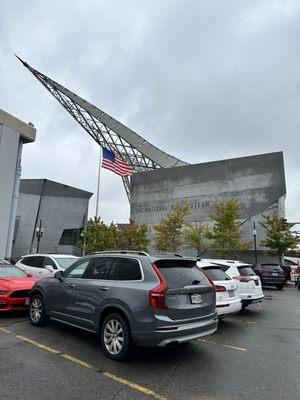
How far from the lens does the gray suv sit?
5.17 metres

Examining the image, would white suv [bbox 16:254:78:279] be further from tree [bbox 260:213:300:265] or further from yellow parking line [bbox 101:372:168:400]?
tree [bbox 260:213:300:265]

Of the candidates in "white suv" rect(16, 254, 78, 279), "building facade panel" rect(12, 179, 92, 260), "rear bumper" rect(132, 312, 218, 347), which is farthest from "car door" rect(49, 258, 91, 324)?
"building facade panel" rect(12, 179, 92, 260)

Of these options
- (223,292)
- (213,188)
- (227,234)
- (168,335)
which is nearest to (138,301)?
(168,335)

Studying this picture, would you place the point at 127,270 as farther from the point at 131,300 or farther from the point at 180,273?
the point at 180,273

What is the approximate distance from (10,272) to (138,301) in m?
6.25

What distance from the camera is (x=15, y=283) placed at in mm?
8719

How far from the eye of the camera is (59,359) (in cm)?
547

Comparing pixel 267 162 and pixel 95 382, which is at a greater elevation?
pixel 267 162

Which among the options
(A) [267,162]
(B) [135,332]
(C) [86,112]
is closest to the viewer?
(B) [135,332]

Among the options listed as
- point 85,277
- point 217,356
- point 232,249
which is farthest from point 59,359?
point 232,249

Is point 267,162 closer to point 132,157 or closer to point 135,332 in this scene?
point 132,157

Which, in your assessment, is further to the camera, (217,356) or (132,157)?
(132,157)

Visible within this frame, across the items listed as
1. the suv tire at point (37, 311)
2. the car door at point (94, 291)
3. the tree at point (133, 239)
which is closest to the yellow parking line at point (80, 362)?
the car door at point (94, 291)

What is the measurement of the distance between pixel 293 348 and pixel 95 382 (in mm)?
4258
